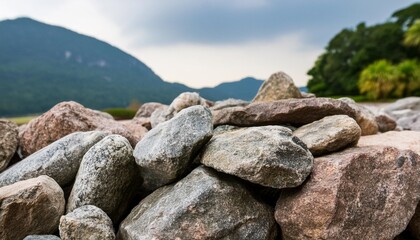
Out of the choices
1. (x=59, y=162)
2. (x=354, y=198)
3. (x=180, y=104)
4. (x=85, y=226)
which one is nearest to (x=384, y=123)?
(x=180, y=104)

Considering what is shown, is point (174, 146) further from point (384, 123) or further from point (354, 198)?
point (384, 123)

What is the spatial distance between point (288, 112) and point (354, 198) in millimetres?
1712

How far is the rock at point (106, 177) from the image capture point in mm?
4180

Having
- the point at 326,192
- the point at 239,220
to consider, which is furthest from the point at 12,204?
the point at 326,192

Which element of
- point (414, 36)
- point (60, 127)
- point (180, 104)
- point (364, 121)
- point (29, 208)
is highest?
point (414, 36)

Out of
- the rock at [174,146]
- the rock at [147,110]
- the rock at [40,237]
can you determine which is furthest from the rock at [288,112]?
the rock at [147,110]

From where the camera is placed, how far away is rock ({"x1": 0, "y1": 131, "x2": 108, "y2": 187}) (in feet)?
15.5

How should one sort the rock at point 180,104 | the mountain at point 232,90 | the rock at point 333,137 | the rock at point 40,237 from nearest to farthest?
the rock at point 40,237 < the rock at point 333,137 < the rock at point 180,104 < the mountain at point 232,90

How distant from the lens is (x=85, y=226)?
12.0 ft

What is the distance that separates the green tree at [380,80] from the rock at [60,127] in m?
33.3

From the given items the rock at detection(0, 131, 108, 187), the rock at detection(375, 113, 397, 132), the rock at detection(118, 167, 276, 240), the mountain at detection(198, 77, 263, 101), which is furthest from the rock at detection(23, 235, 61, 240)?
the mountain at detection(198, 77, 263, 101)

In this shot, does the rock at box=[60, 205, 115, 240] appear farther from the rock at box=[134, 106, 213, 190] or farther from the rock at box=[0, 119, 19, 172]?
the rock at box=[0, 119, 19, 172]

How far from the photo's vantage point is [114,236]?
3.87m

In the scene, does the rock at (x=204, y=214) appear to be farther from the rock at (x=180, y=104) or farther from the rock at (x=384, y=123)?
the rock at (x=384, y=123)
